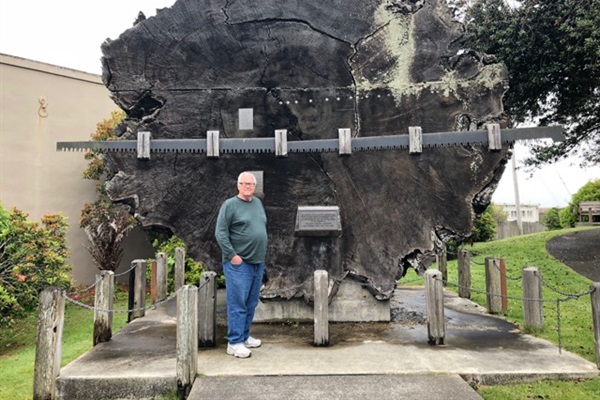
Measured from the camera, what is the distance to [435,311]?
4.21 metres

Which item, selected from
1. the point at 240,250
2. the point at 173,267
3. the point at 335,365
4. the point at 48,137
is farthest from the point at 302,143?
the point at 48,137

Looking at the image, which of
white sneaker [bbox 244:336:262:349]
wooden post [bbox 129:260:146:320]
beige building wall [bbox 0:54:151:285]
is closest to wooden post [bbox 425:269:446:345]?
white sneaker [bbox 244:336:262:349]

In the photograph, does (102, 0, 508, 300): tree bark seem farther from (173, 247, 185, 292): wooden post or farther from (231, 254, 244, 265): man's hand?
(173, 247, 185, 292): wooden post

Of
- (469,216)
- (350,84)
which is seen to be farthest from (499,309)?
(350,84)

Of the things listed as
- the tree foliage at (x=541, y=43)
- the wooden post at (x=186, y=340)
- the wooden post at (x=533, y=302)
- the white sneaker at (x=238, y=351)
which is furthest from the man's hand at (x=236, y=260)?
the tree foliage at (x=541, y=43)

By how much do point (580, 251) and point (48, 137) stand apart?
45.3 feet

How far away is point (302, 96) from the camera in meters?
4.94

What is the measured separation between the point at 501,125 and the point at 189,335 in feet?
12.4

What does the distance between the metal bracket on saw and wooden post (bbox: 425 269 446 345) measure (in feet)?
4.55

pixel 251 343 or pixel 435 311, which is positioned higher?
pixel 435 311

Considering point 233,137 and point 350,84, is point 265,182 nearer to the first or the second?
point 233,137

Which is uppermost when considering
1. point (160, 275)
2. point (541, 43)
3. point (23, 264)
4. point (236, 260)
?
point (541, 43)

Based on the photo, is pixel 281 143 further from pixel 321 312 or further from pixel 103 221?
pixel 103 221

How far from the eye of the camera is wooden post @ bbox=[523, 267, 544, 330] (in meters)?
4.81
